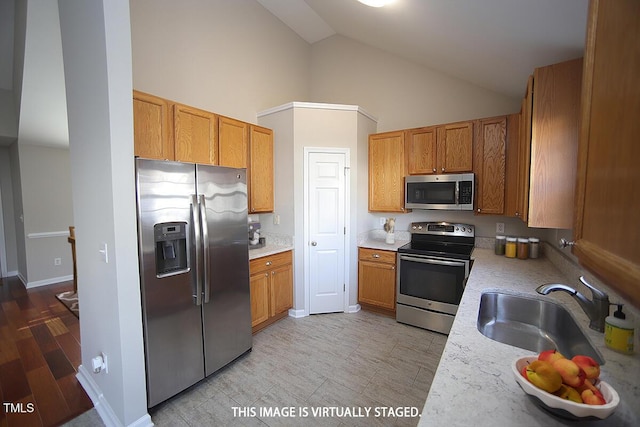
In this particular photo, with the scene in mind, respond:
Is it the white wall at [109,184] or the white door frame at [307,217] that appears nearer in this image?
the white wall at [109,184]

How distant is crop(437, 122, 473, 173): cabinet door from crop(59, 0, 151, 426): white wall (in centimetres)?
298

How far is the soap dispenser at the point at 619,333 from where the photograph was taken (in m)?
0.95

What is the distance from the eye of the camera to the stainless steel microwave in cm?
288

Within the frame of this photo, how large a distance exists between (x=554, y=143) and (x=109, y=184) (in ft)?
8.66

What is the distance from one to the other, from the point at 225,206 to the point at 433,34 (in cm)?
237

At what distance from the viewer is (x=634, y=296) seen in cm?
42

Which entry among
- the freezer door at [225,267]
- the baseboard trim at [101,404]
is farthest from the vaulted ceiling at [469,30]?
the baseboard trim at [101,404]

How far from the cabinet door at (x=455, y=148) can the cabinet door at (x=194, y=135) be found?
2519mm

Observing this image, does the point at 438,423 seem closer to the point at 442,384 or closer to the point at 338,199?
the point at 442,384

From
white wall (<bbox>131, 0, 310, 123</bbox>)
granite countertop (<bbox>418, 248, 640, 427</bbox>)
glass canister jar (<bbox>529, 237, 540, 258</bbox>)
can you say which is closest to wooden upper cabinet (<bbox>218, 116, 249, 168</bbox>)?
white wall (<bbox>131, 0, 310, 123</bbox>)

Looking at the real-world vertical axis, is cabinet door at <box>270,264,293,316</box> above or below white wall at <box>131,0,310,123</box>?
below

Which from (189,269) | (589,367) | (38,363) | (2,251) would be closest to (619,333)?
(589,367)

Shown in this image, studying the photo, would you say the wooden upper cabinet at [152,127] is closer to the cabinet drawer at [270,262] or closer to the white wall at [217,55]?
the white wall at [217,55]

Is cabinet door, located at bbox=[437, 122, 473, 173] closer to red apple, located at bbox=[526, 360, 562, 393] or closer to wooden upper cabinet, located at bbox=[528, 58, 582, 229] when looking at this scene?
wooden upper cabinet, located at bbox=[528, 58, 582, 229]
